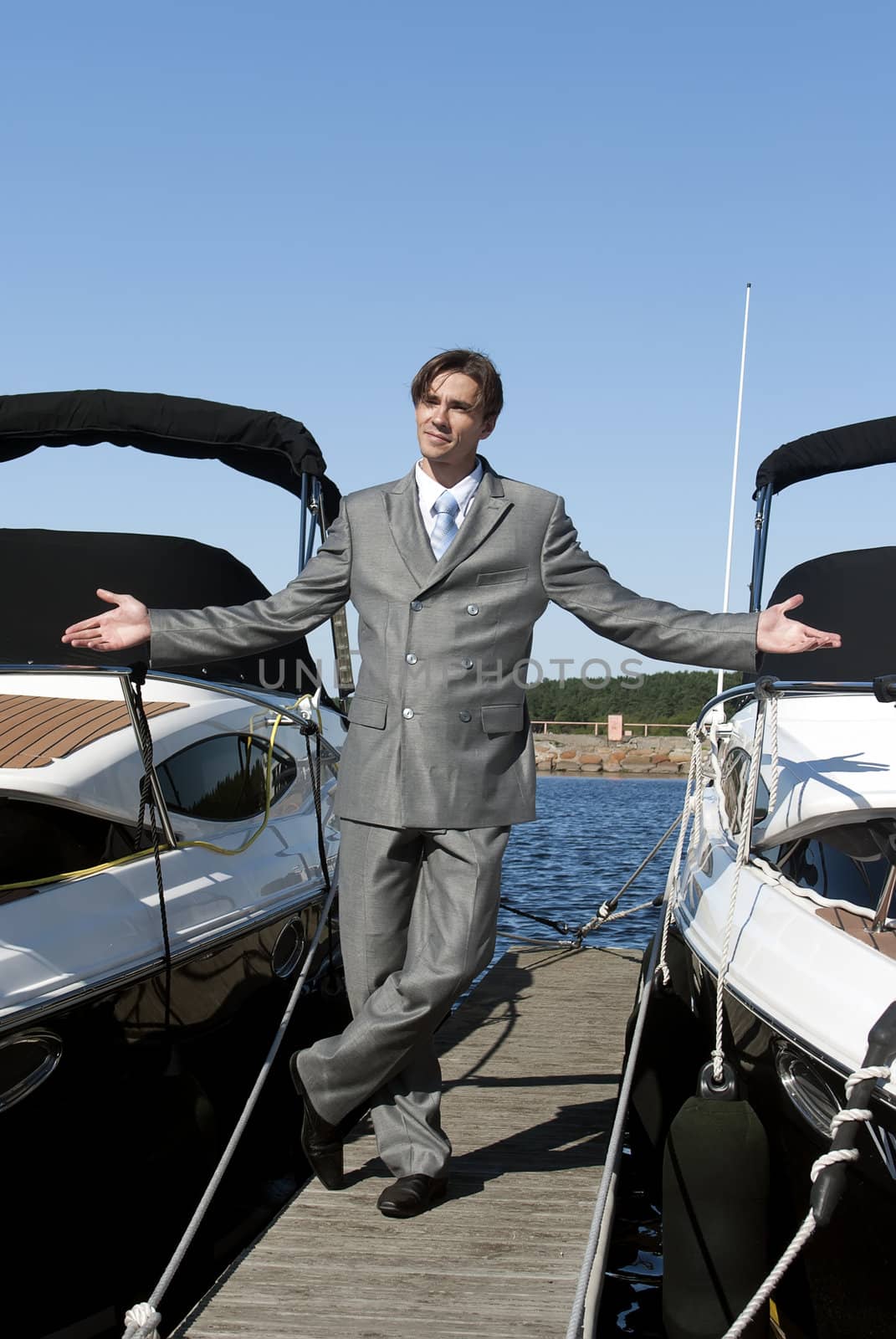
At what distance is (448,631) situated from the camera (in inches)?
141

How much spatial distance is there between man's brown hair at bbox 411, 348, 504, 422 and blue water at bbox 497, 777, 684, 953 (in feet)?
20.2

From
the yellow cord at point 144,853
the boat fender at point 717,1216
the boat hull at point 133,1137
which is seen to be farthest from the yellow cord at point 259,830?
the boat fender at point 717,1216

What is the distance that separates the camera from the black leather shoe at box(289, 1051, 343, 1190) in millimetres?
3732

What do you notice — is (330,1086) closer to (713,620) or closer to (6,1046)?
(6,1046)

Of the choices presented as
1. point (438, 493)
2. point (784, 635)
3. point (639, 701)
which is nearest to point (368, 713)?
point (438, 493)

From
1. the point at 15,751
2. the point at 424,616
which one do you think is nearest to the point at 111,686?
the point at 15,751

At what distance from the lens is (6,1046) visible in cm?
343

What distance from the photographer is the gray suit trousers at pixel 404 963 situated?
3518mm

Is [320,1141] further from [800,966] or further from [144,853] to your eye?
[800,966]

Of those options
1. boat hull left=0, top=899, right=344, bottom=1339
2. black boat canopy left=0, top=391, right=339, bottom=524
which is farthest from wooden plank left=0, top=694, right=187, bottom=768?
black boat canopy left=0, top=391, right=339, bottom=524

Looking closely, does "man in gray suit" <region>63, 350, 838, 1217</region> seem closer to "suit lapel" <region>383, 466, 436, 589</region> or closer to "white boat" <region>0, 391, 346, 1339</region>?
"suit lapel" <region>383, 466, 436, 589</region>

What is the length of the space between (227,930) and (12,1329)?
4.91 feet

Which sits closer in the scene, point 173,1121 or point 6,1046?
point 6,1046

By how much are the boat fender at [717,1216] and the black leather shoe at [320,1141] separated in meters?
0.94
